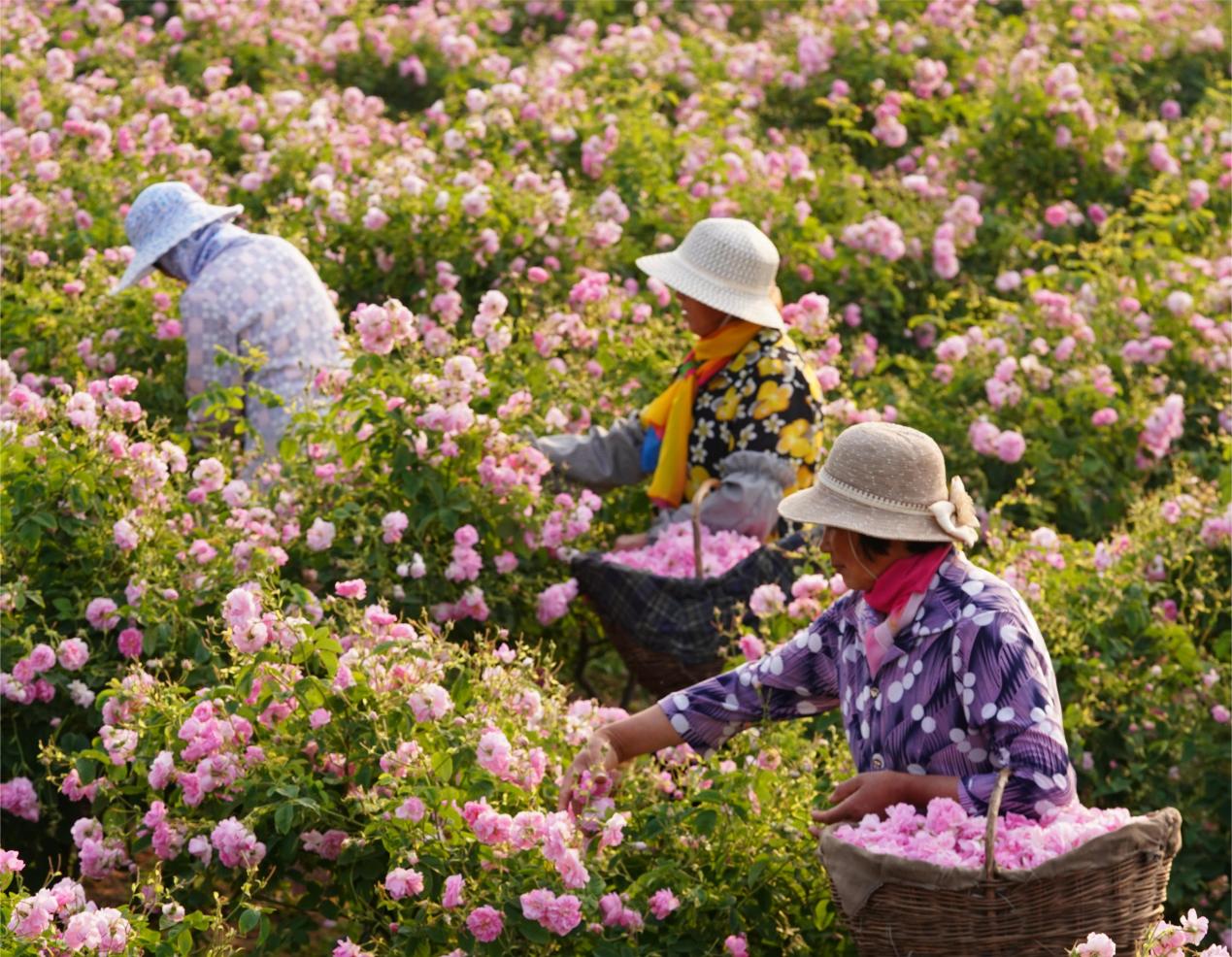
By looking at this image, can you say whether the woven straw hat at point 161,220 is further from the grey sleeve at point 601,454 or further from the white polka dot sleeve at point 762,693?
the white polka dot sleeve at point 762,693

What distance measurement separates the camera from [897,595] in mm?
3154

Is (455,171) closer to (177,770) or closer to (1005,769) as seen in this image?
(177,770)

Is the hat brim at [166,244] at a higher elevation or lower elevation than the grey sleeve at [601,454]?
higher

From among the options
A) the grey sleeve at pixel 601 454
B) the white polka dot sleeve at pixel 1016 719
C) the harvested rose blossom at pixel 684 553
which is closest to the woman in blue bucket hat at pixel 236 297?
the grey sleeve at pixel 601 454

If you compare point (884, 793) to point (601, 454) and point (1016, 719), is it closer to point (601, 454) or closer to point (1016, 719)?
point (1016, 719)

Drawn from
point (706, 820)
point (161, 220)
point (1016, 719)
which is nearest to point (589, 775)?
point (706, 820)

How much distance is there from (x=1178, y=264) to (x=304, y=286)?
3218 mm

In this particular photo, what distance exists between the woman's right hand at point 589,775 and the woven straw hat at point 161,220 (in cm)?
253

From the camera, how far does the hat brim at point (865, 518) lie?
3121mm

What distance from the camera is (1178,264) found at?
6812mm

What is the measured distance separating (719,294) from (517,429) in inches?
24.1

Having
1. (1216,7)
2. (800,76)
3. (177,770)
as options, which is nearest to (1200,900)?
(177,770)

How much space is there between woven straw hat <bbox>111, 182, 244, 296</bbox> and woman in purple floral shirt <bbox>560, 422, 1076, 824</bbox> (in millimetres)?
2651

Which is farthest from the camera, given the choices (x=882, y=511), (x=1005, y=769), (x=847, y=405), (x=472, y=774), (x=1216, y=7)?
(x=1216, y=7)
